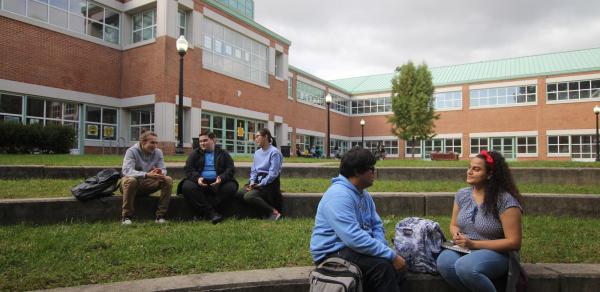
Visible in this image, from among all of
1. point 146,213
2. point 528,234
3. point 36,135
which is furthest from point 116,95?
point 528,234

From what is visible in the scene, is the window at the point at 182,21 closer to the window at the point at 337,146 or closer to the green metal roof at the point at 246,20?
the green metal roof at the point at 246,20

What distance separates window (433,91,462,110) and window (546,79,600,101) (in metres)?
6.97

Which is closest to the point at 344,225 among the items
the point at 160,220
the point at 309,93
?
the point at 160,220

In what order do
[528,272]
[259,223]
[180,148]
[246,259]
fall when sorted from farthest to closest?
[180,148], [259,223], [246,259], [528,272]

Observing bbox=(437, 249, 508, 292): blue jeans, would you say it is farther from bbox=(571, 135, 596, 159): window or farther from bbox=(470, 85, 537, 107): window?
bbox=(470, 85, 537, 107): window

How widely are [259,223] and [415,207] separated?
249 centimetres

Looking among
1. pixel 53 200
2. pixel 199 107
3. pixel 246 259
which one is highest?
pixel 199 107

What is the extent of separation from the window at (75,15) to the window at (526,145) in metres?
30.9

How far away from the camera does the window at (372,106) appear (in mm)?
41219

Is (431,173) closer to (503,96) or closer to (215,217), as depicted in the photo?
(215,217)

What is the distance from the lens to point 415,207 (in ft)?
20.9

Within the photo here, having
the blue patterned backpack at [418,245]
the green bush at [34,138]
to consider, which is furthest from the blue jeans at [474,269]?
the green bush at [34,138]

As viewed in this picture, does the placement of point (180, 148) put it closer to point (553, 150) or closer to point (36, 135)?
point (36, 135)

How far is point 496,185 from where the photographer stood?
3.37 meters
